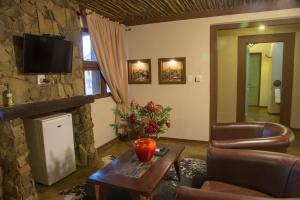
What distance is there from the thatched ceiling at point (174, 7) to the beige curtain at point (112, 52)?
7.8 inches

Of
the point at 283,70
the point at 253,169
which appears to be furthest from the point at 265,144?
the point at 283,70

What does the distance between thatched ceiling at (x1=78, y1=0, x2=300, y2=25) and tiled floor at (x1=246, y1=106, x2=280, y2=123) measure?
3270 mm

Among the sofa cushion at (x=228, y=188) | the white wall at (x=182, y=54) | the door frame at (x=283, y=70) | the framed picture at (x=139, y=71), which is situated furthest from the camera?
the door frame at (x=283, y=70)

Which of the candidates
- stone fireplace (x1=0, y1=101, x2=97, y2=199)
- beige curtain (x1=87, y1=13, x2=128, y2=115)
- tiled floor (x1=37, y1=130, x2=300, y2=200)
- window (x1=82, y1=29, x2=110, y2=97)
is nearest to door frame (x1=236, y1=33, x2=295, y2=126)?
tiled floor (x1=37, y1=130, x2=300, y2=200)

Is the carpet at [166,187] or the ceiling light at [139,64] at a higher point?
the ceiling light at [139,64]

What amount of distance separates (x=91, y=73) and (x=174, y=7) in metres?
1.87

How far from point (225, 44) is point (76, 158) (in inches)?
159

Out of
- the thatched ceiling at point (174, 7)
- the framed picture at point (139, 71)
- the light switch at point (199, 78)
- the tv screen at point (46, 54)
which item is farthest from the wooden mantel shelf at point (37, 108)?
the light switch at point (199, 78)

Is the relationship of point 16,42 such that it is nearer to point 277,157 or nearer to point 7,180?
point 7,180

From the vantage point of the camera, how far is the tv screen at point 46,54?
2.40 metres

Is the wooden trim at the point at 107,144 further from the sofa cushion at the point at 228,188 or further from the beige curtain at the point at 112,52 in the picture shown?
the sofa cushion at the point at 228,188

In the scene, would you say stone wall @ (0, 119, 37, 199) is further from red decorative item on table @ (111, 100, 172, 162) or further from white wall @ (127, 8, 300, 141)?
white wall @ (127, 8, 300, 141)

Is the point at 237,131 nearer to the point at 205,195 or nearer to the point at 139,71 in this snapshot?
the point at 205,195

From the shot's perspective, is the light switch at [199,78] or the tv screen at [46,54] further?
the light switch at [199,78]
